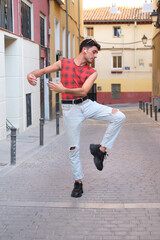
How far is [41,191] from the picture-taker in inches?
232

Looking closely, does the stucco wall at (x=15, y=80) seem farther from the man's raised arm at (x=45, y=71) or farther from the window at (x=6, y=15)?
the man's raised arm at (x=45, y=71)

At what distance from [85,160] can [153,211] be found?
3.96 meters

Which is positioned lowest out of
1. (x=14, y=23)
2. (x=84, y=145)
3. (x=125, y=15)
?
(x=84, y=145)

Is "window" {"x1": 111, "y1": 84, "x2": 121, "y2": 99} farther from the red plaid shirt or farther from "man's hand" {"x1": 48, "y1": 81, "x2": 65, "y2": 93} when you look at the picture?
"man's hand" {"x1": 48, "y1": 81, "x2": 65, "y2": 93}

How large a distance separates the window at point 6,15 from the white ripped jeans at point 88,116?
823 cm

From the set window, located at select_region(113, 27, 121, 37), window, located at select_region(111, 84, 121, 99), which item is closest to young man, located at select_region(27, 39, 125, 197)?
window, located at select_region(111, 84, 121, 99)

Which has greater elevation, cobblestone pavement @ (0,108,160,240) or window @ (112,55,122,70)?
window @ (112,55,122,70)

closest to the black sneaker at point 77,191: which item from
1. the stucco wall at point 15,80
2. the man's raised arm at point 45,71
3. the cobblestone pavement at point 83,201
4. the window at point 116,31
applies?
the cobblestone pavement at point 83,201

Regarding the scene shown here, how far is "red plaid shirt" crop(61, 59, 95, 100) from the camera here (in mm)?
5207

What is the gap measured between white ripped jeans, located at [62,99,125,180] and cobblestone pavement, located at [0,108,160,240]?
0.70 metres

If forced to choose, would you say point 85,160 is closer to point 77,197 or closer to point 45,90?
point 77,197

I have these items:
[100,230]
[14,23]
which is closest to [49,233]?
[100,230]

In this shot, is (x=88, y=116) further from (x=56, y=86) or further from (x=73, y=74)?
(x=56, y=86)

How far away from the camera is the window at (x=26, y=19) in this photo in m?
15.8
